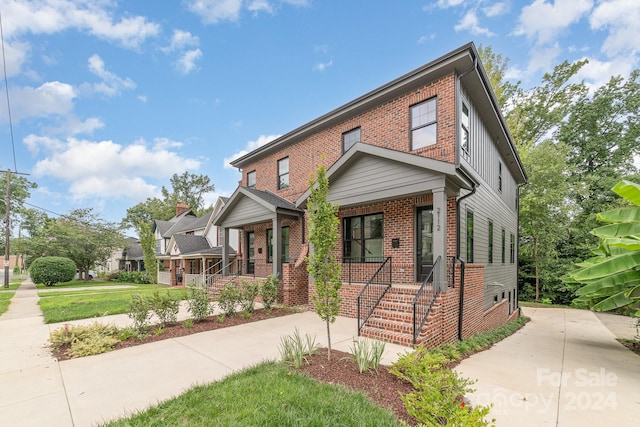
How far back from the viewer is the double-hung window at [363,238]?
32.3ft

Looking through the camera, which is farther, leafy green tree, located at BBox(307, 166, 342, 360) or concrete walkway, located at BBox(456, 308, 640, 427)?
leafy green tree, located at BBox(307, 166, 342, 360)

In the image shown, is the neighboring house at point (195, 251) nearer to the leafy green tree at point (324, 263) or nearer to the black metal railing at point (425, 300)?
the black metal railing at point (425, 300)

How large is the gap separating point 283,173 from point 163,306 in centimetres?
804

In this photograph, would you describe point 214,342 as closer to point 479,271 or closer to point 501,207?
point 479,271

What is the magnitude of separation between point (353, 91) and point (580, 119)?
2048 centimetres

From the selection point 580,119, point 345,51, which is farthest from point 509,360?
point 580,119

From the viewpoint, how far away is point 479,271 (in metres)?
8.63

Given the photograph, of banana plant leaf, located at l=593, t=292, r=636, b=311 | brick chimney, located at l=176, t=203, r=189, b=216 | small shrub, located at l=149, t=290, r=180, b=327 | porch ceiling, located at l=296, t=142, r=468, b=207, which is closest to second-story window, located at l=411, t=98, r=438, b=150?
porch ceiling, located at l=296, t=142, r=468, b=207

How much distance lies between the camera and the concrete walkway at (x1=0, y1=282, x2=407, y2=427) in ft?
11.9

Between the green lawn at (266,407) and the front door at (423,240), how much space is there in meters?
5.56

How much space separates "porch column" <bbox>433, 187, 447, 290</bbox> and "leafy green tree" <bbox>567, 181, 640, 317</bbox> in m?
2.67

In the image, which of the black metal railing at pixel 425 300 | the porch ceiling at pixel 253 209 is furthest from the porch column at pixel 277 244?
the black metal railing at pixel 425 300

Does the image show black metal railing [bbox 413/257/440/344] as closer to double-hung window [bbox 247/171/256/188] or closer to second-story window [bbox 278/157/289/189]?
second-story window [bbox 278/157/289/189]

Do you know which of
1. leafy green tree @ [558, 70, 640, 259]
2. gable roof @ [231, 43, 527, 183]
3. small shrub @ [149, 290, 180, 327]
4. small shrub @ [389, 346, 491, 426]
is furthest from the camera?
leafy green tree @ [558, 70, 640, 259]
